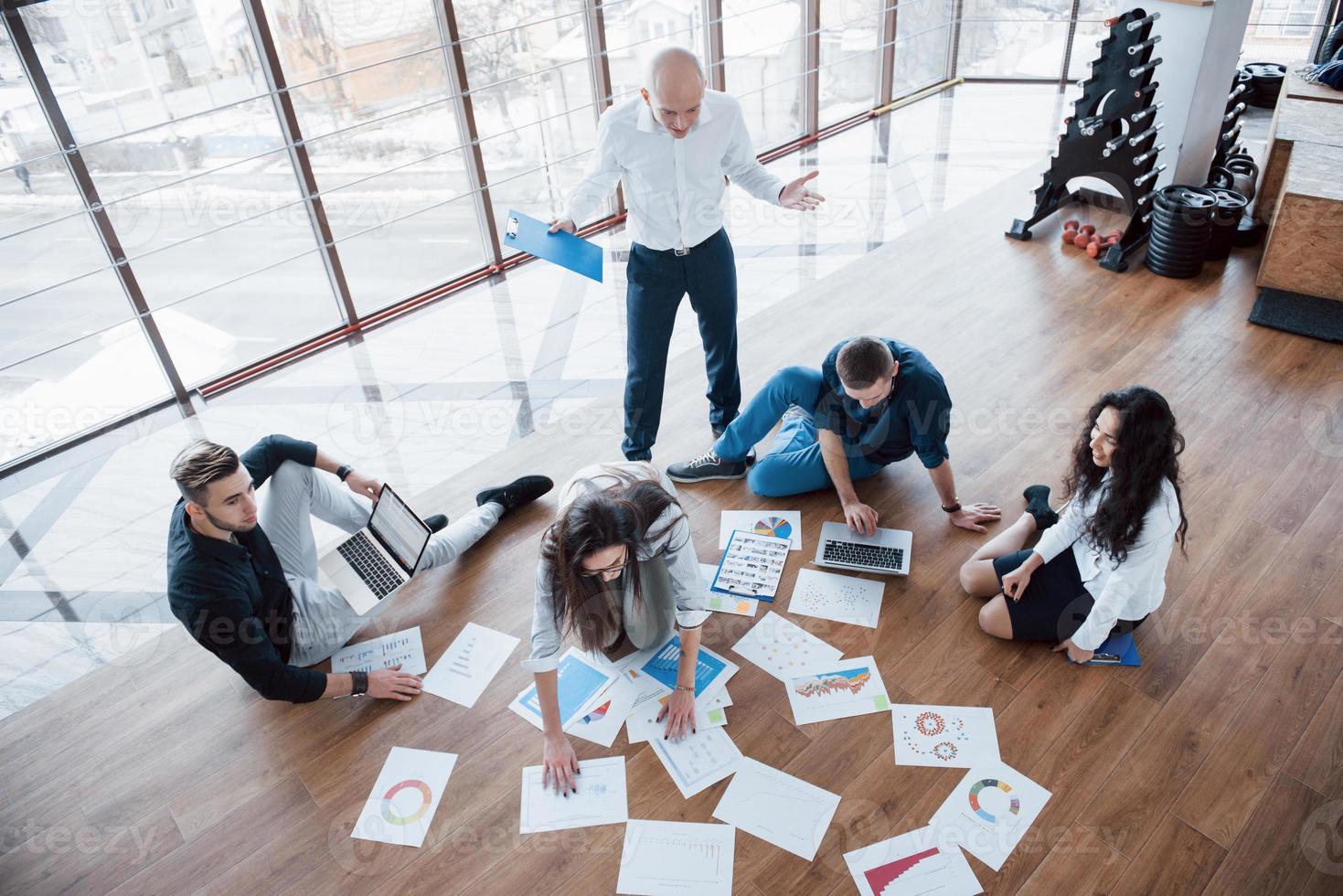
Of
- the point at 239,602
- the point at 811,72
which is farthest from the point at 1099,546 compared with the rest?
the point at 811,72

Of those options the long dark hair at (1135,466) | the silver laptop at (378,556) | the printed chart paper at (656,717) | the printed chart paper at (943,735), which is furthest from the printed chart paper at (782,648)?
the silver laptop at (378,556)

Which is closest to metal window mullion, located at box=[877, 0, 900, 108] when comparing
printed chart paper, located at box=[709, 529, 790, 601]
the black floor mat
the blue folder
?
the black floor mat

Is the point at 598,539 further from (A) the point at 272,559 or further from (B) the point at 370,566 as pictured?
(B) the point at 370,566

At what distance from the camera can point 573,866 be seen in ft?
6.61

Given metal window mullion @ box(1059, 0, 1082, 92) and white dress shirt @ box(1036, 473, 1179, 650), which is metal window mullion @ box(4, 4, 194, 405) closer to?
white dress shirt @ box(1036, 473, 1179, 650)

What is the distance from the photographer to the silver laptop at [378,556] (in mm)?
2598

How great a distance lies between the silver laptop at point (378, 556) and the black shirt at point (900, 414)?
4.37 ft

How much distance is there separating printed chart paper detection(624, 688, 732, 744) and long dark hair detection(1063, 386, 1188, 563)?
1047 millimetres

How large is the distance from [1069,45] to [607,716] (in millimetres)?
6000

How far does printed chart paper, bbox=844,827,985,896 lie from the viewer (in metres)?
1.91

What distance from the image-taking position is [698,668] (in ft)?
7.98

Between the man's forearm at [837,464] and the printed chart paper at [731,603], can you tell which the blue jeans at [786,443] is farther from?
the printed chart paper at [731,603]

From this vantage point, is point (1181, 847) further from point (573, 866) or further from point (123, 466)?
point (123, 466)

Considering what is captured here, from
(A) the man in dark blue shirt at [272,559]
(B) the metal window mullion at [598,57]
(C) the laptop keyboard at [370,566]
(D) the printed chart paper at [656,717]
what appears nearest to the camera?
(A) the man in dark blue shirt at [272,559]
